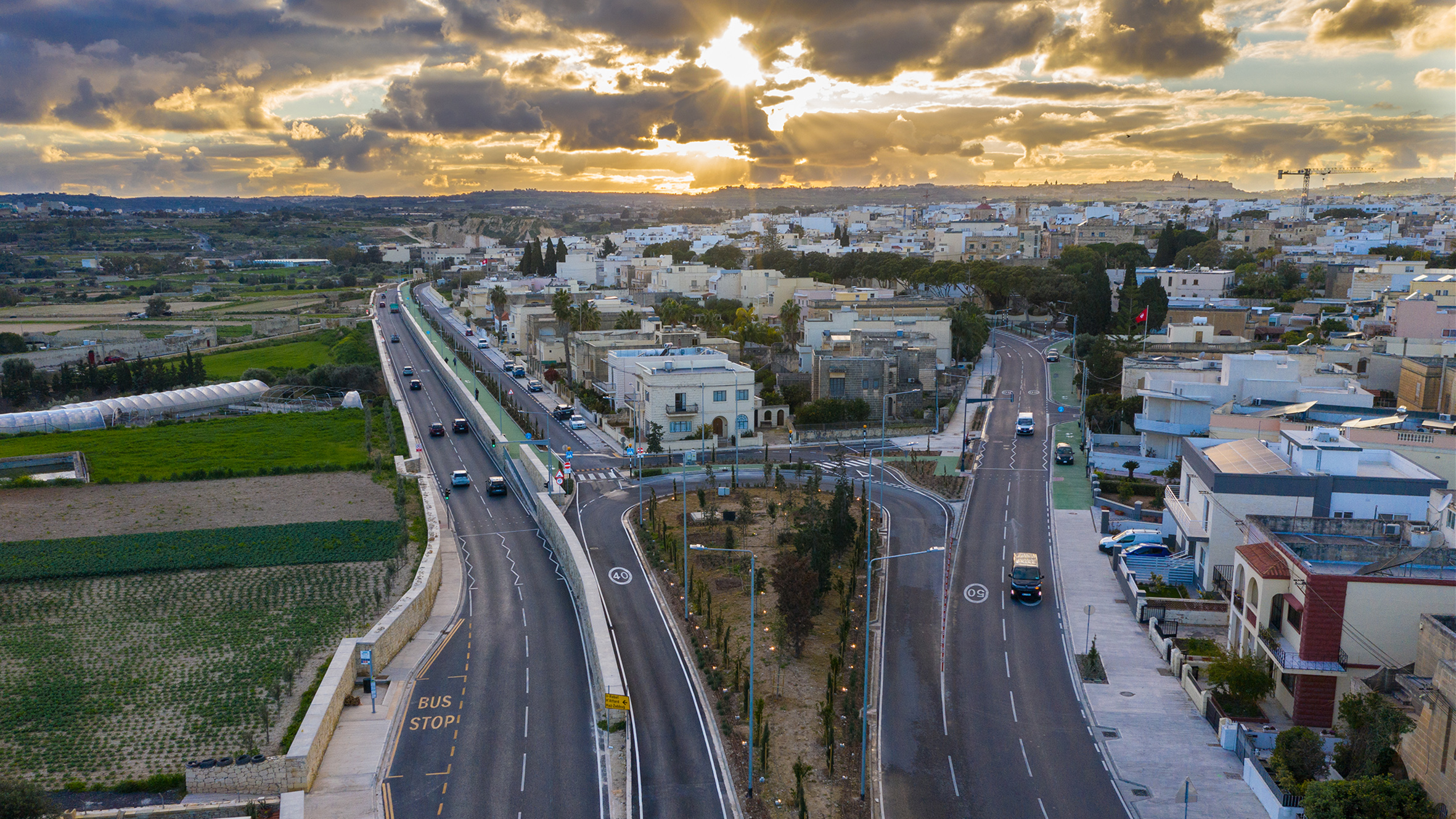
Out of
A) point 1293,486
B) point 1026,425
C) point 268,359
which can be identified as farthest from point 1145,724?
point 268,359

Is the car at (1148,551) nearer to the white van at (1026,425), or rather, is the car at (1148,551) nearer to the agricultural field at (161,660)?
the white van at (1026,425)

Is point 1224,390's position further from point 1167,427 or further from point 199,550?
point 199,550

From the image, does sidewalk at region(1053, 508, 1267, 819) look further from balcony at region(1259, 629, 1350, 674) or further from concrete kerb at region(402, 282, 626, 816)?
concrete kerb at region(402, 282, 626, 816)

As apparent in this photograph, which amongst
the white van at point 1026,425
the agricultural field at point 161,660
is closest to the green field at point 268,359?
the agricultural field at point 161,660

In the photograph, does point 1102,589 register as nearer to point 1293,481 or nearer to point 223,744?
point 1293,481

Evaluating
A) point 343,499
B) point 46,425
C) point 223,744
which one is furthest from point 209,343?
point 223,744
